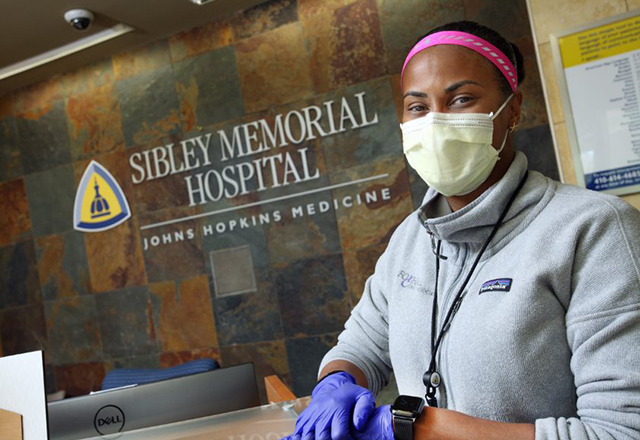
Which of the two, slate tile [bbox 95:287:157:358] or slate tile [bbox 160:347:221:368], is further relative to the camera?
slate tile [bbox 95:287:157:358]

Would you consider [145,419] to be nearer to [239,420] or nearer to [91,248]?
[239,420]

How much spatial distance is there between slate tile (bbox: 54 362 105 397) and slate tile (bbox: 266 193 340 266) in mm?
1657

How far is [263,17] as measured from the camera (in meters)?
4.30

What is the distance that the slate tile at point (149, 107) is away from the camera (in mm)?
4590

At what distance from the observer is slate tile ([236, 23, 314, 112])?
4188 millimetres

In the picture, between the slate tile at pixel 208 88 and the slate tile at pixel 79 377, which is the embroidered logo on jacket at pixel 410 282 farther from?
the slate tile at pixel 79 377

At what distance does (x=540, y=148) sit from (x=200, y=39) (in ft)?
7.59

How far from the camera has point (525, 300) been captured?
1104mm

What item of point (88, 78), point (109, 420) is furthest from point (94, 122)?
point (109, 420)

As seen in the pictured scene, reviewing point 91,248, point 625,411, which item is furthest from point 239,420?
point 91,248

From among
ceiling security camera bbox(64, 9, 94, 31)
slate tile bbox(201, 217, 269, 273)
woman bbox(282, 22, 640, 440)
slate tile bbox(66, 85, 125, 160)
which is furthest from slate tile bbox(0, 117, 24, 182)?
woman bbox(282, 22, 640, 440)

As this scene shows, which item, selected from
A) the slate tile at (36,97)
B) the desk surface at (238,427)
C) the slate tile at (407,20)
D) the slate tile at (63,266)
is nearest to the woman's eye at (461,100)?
the desk surface at (238,427)

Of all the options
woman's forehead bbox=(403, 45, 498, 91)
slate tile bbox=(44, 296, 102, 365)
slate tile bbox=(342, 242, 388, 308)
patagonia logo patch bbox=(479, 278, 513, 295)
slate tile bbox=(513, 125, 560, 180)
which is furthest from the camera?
slate tile bbox=(44, 296, 102, 365)

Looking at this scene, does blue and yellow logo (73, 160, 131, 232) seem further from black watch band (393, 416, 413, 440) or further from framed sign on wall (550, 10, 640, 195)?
black watch band (393, 416, 413, 440)
